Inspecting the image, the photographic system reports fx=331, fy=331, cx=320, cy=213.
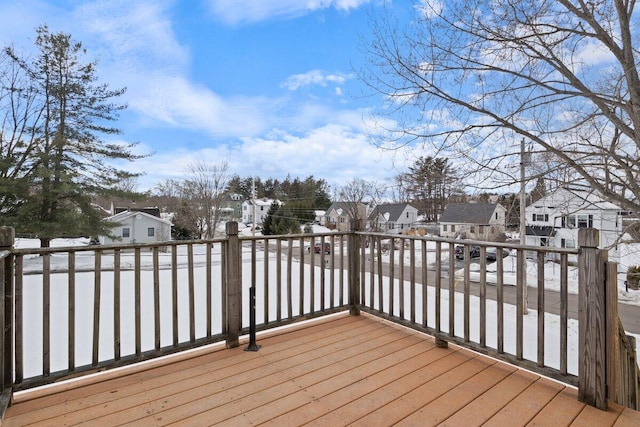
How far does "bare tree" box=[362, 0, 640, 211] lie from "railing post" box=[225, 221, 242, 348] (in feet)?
9.88

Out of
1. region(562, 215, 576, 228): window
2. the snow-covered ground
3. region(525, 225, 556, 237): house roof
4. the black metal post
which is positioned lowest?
the snow-covered ground

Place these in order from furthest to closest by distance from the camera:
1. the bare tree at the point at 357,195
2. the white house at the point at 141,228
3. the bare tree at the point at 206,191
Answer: the bare tree at the point at 357,195 < the bare tree at the point at 206,191 < the white house at the point at 141,228

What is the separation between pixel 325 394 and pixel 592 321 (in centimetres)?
155

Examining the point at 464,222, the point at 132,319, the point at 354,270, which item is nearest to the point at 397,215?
the point at 464,222

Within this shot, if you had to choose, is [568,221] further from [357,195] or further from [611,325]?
[357,195]

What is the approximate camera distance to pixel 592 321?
182cm

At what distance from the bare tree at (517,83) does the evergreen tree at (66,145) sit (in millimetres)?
12658

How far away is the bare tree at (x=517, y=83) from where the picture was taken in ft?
13.5

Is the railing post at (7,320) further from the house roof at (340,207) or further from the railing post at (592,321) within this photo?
the house roof at (340,207)

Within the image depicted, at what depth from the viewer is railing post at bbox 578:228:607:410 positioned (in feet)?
5.86

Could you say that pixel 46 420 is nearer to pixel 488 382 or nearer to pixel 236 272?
pixel 236 272

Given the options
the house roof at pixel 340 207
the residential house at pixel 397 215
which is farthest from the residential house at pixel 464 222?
the house roof at pixel 340 207

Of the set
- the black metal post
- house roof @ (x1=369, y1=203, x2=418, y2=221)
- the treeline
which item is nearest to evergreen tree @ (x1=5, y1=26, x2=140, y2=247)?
the treeline

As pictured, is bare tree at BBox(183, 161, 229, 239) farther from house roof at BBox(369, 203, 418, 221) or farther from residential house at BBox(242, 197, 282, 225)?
residential house at BBox(242, 197, 282, 225)
